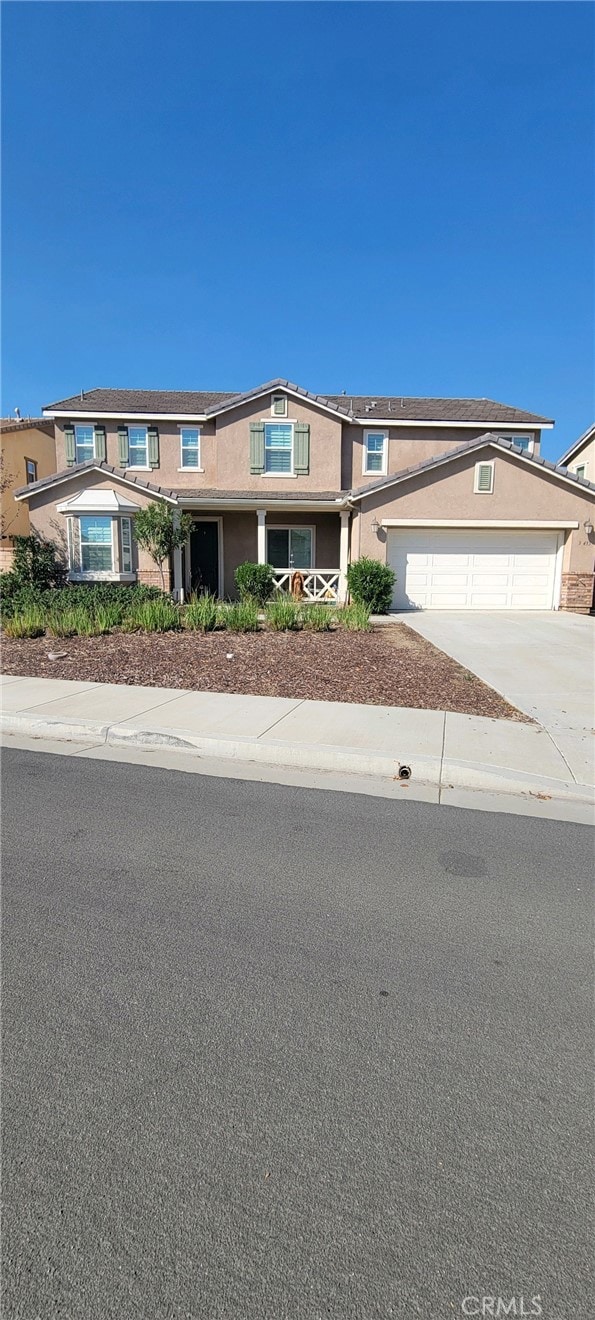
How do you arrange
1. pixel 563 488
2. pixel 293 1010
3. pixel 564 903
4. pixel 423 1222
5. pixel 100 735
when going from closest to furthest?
pixel 423 1222 < pixel 293 1010 < pixel 564 903 < pixel 100 735 < pixel 563 488

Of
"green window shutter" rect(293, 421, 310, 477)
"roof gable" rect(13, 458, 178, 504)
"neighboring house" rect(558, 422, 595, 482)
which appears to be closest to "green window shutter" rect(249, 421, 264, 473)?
"green window shutter" rect(293, 421, 310, 477)

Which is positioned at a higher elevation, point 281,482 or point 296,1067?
point 281,482

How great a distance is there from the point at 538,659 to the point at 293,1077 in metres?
9.85

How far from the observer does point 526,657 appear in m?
11.3

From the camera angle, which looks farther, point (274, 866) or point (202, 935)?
point (274, 866)

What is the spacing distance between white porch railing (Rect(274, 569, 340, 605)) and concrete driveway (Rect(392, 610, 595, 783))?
2453 millimetres

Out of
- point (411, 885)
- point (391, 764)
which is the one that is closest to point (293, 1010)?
point (411, 885)

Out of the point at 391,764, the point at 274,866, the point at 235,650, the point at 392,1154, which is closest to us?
the point at 392,1154

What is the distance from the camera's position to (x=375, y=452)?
2166 cm

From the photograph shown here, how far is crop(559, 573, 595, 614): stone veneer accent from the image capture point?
59.1 feet

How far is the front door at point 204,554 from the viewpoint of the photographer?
842 inches

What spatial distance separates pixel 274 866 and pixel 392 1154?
2003 millimetres

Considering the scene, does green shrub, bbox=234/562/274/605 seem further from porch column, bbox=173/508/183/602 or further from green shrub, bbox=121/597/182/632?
green shrub, bbox=121/597/182/632

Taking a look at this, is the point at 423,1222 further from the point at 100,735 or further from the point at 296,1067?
the point at 100,735
